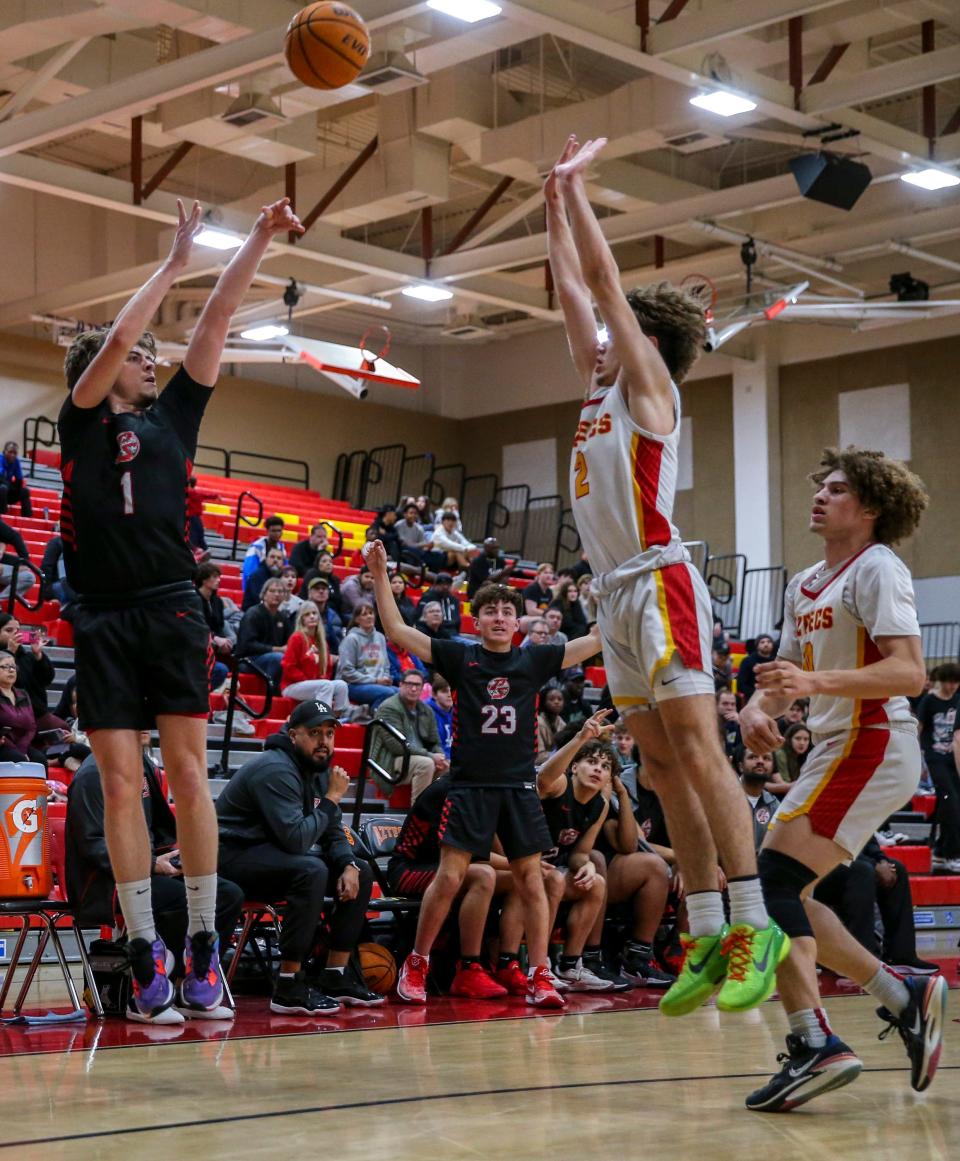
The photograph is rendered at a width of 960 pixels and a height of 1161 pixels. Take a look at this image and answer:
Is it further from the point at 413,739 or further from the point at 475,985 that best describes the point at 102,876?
the point at 413,739

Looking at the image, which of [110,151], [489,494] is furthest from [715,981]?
[489,494]

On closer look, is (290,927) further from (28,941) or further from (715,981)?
(715,981)

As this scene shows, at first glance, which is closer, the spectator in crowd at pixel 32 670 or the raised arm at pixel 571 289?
the raised arm at pixel 571 289

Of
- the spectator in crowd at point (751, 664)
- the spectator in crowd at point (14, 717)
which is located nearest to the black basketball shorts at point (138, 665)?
the spectator in crowd at point (14, 717)

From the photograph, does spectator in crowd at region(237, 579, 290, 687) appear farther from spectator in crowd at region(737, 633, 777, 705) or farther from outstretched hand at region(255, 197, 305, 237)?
outstretched hand at region(255, 197, 305, 237)

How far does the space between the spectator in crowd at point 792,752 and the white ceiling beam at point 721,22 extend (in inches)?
248

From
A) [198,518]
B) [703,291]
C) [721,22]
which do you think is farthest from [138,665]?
[703,291]

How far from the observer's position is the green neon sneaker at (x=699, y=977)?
4.41 m

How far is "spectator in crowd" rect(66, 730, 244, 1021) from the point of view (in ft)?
22.2

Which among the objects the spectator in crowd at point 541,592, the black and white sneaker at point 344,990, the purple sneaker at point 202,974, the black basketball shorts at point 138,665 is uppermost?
the spectator in crowd at point 541,592

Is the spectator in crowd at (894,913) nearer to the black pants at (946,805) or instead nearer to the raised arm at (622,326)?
the black pants at (946,805)

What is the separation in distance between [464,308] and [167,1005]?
67.2 ft

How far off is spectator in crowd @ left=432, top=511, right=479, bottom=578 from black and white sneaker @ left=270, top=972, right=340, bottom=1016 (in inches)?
528

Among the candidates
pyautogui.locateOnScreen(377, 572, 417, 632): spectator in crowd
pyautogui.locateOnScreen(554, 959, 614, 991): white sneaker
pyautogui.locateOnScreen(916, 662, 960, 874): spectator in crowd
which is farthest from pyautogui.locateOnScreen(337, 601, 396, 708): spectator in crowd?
pyautogui.locateOnScreen(554, 959, 614, 991): white sneaker
